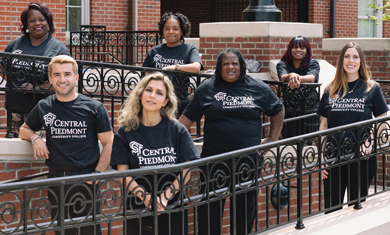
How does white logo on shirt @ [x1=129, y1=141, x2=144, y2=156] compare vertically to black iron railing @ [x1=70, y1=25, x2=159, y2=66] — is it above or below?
below

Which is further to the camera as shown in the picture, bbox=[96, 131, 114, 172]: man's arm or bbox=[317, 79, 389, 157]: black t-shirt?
bbox=[317, 79, 389, 157]: black t-shirt

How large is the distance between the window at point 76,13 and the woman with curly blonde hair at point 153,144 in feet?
27.8

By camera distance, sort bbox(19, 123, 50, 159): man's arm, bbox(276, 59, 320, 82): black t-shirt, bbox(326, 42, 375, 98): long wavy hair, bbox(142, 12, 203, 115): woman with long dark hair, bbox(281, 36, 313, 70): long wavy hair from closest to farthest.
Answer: bbox(19, 123, 50, 159): man's arm
bbox(326, 42, 375, 98): long wavy hair
bbox(142, 12, 203, 115): woman with long dark hair
bbox(281, 36, 313, 70): long wavy hair
bbox(276, 59, 320, 82): black t-shirt

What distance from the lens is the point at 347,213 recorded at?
15.4 feet

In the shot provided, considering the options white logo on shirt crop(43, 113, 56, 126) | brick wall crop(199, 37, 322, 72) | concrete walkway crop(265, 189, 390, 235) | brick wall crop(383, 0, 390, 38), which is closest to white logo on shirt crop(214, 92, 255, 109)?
concrete walkway crop(265, 189, 390, 235)

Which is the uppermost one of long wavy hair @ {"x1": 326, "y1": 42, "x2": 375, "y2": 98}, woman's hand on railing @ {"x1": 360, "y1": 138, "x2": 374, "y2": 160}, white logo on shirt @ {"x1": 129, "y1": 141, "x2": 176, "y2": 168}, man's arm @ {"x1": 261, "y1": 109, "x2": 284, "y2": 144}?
long wavy hair @ {"x1": 326, "y1": 42, "x2": 375, "y2": 98}

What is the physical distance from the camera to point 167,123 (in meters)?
3.86

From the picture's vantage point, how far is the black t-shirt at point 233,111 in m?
4.35

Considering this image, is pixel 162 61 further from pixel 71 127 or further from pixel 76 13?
pixel 76 13

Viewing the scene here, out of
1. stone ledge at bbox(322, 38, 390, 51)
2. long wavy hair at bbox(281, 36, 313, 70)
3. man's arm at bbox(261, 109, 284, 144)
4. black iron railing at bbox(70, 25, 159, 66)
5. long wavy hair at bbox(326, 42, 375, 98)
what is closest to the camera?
man's arm at bbox(261, 109, 284, 144)

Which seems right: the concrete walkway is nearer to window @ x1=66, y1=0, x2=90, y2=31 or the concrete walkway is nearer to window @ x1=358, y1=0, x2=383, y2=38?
window @ x1=66, y1=0, x2=90, y2=31

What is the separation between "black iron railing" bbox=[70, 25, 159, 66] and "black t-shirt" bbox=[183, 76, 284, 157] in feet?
22.5

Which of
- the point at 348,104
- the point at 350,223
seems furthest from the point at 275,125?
the point at 350,223

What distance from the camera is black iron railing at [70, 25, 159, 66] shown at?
446 inches
